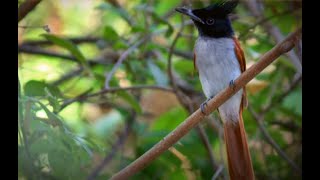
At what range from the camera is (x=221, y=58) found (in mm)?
2811

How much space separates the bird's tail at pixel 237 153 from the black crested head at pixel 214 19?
47cm

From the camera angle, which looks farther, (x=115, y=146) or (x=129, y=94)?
(x=115, y=146)

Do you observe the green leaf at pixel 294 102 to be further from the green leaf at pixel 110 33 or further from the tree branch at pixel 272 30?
the green leaf at pixel 110 33

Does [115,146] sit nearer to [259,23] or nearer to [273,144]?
[273,144]

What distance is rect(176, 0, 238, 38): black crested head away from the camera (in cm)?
267

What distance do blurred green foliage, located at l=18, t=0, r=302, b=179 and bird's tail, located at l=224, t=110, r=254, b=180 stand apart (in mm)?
265

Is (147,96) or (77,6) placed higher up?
(77,6)

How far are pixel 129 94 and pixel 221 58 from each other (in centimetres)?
51

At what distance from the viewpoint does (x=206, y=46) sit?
2.85 m

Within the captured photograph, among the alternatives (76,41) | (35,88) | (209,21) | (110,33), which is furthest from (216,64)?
(76,41)
